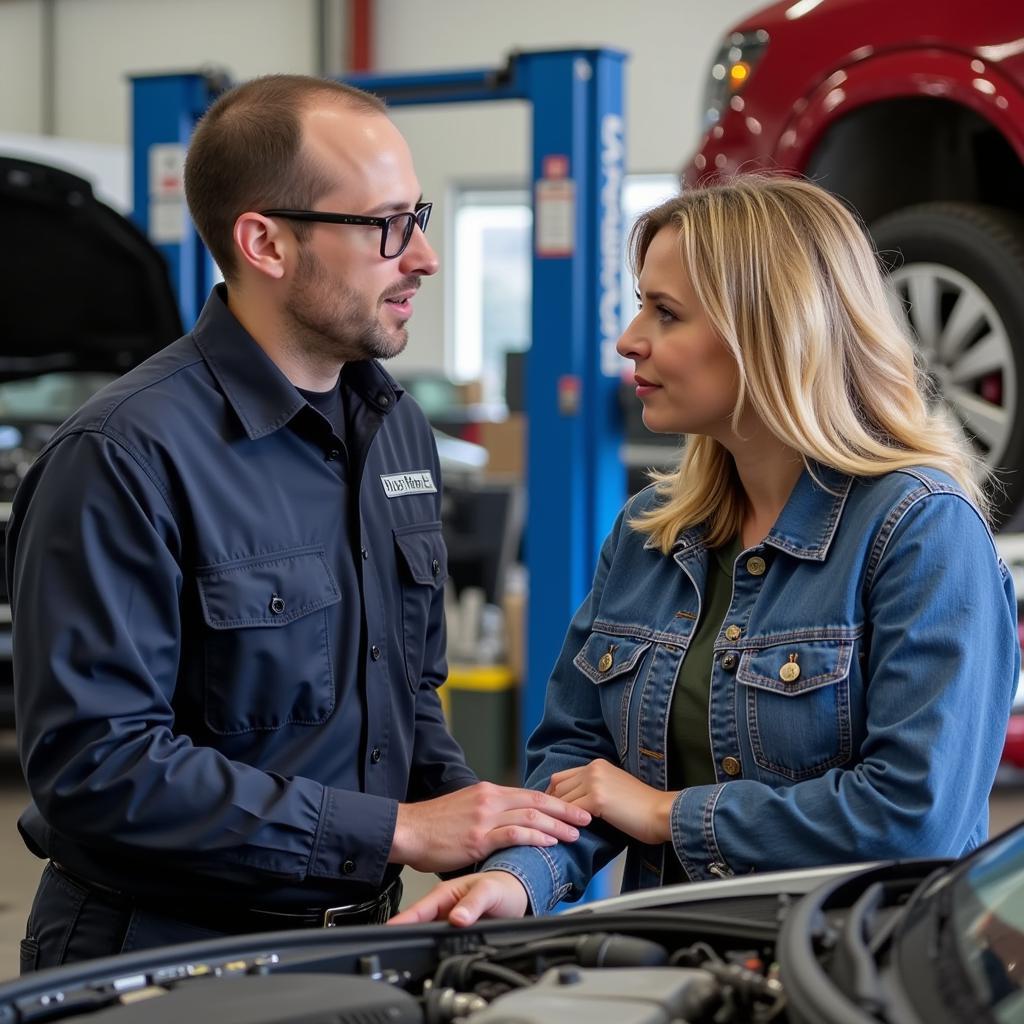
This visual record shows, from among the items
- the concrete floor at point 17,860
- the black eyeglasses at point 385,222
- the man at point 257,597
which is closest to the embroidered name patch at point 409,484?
the man at point 257,597

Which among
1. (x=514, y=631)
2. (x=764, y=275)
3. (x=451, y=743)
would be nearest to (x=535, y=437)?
(x=514, y=631)

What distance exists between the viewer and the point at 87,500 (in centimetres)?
157

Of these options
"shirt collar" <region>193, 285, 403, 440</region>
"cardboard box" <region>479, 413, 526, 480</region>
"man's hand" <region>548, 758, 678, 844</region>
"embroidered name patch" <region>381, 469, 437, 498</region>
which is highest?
"shirt collar" <region>193, 285, 403, 440</region>

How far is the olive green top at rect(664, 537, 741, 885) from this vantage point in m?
1.65

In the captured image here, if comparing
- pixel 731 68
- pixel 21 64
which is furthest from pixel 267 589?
pixel 21 64

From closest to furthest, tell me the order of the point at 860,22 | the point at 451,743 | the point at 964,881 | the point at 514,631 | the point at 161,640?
the point at 964,881 → the point at 161,640 → the point at 451,743 → the point at 860,22 → the point at 514,631

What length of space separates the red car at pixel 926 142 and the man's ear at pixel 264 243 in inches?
81.9

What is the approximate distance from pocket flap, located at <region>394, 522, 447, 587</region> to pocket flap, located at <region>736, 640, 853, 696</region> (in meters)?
0.50

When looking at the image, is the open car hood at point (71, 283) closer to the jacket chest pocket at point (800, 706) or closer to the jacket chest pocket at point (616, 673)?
the jacket chest pocket at point (616, 673)

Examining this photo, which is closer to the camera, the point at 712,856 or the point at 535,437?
the point at 712,856

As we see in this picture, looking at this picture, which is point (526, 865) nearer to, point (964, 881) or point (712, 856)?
point (712, 856)

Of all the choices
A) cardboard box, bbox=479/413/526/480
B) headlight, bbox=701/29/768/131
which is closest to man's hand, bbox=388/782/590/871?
headlight, bbox=701/29/768/131

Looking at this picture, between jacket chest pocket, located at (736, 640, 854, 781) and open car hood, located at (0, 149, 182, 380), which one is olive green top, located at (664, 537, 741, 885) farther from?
open car hood, located at (0, 149, 182, 380)

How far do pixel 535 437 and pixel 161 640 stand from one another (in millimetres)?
2694
